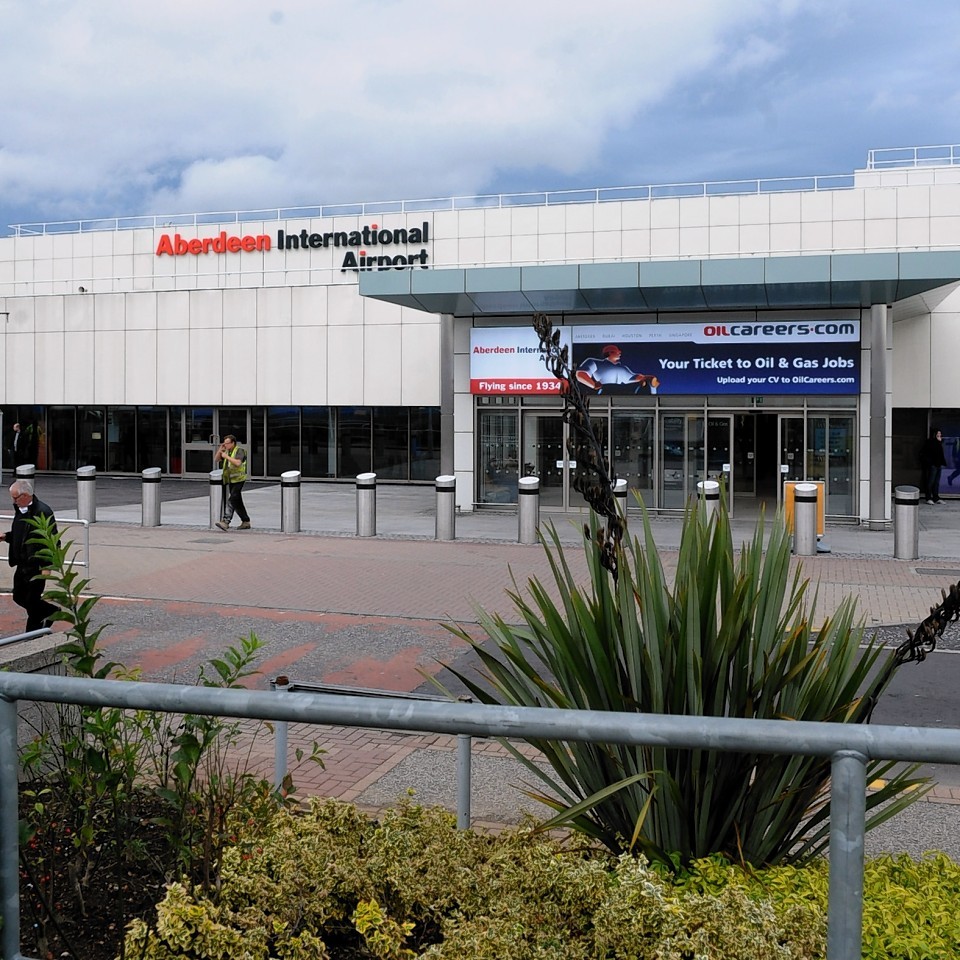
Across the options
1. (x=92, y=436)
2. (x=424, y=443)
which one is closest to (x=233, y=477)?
(x=424, y=443)

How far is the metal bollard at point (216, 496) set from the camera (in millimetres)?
20016

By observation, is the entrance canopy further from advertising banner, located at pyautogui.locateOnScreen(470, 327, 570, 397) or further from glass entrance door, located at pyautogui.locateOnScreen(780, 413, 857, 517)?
glass entrance door, located at pyautogui.locateOnScreen(780, 413, 857, 517)

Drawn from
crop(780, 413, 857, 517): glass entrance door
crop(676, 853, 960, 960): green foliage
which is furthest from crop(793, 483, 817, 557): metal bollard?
crop(676, 853, 960, 960): green foliage

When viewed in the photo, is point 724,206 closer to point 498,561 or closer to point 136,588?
point 498,561

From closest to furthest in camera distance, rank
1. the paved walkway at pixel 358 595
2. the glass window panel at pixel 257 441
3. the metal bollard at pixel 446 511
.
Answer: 1. the paved walkway at pixel 358 595
2. the metal bollard at pixel 446 511
3. the glass window panel at pixel 257 441

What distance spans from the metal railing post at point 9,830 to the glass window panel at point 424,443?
3072 cm

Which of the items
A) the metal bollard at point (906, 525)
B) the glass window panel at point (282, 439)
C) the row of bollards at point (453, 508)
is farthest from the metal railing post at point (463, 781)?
the glass window panel at point (282, 439)

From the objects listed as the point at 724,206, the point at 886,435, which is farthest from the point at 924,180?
the point at 886,435

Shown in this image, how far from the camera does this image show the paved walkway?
664 centimetres

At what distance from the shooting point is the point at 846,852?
218cm

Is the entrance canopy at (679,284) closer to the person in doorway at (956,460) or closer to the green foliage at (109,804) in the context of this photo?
the person in doorway at (956,460)

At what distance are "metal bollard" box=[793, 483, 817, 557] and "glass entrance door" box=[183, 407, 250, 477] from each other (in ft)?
72.5

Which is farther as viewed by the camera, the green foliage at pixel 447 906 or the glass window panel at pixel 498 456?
the glass window panel at pixel 498 456

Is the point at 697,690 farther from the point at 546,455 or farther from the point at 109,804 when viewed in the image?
the point at 546,455
